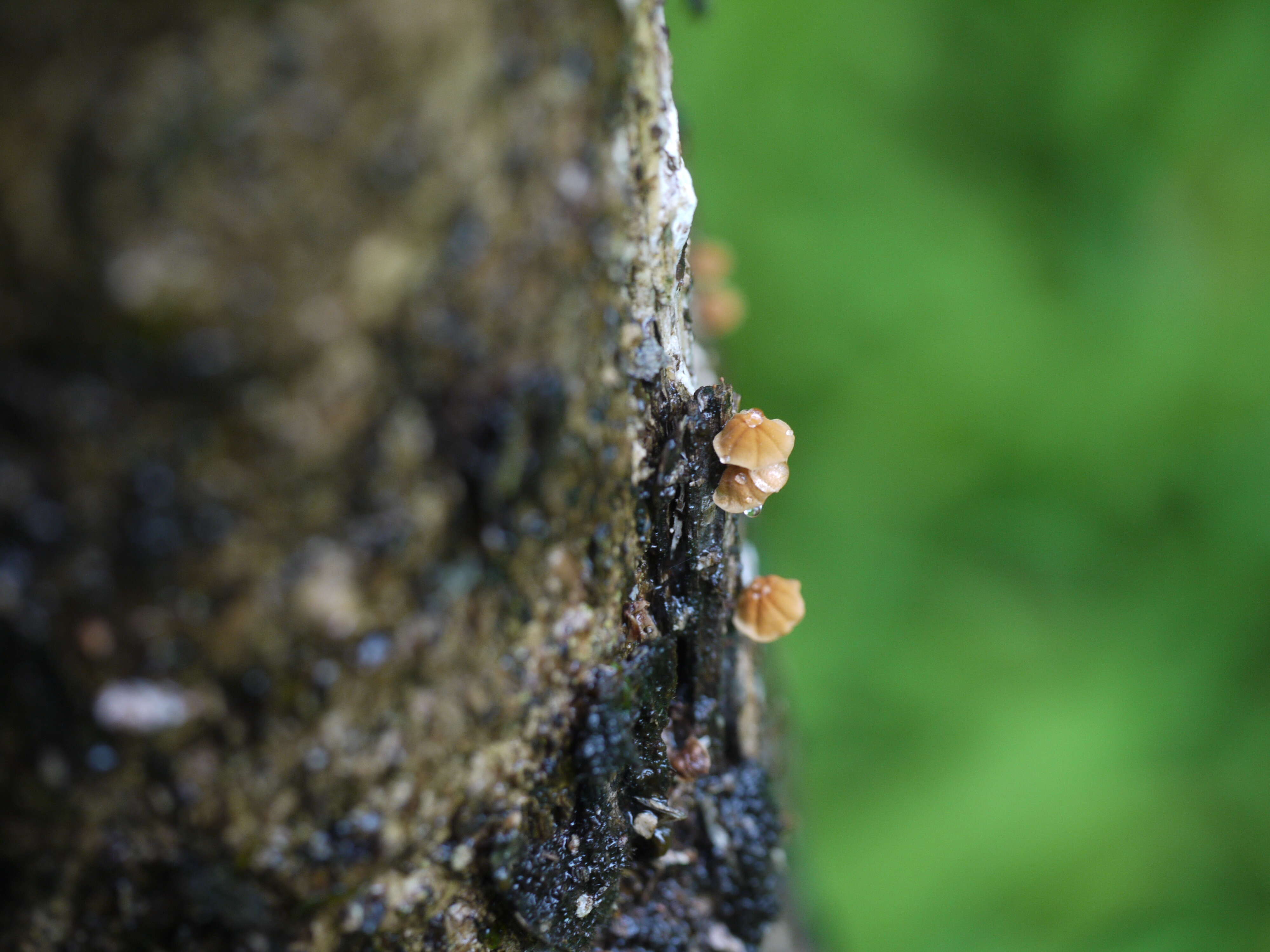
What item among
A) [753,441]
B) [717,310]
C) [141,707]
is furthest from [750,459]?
[717,310]

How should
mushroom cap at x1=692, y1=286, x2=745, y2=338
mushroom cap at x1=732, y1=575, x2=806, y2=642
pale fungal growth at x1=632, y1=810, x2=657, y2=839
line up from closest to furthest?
pale fungal growth at x1=632, y1=810, x2=657, y2=839, mushroom cap at x1=732, y1=575, x2=806, y2=642, mushroom cap at x1=692, y1=286, x2=745, y2=338

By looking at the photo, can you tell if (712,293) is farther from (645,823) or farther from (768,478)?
(645,823)

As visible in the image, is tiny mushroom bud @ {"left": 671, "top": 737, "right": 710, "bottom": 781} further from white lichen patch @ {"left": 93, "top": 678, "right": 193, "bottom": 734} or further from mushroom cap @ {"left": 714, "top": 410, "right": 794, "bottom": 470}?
white lichen patch @ {"left": 93, "top": 678, "right": 193, "bottom": 734}

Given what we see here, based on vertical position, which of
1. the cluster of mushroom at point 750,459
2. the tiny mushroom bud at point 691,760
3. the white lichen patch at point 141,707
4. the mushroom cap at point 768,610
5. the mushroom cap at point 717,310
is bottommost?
the white lichen patch at point 141,707

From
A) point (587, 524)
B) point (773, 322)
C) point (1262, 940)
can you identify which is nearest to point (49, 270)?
point (587, 524)

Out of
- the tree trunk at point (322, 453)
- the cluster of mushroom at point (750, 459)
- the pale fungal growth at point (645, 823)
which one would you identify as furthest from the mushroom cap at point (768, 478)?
the pale fungal growth at point (645, 823)

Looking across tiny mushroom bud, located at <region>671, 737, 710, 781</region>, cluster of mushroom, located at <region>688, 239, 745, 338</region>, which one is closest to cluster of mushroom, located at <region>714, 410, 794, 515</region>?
tiny mushroom bud, located at <region>671, 737, 710, 781</region>

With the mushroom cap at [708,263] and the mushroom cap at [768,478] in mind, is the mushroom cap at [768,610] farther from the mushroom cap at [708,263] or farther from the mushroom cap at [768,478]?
the mushroom cap at [708,263]

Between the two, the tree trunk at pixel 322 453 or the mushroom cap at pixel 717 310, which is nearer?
the tree trunk at pixel 322 453
